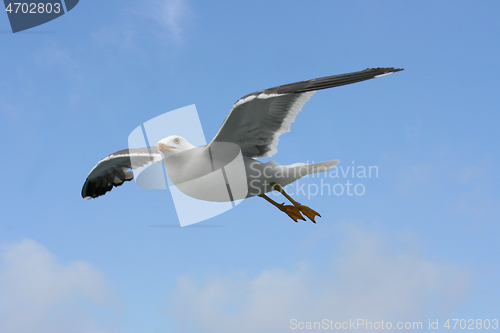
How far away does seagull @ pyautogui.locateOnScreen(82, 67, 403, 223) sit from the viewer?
6.70 m

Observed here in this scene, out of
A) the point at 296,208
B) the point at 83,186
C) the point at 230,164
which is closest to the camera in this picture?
the point at 230,164

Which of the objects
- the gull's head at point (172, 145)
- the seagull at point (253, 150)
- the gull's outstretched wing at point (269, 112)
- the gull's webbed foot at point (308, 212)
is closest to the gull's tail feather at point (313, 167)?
the seagull at point (253, 150)

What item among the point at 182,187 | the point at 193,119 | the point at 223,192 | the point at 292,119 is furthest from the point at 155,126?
the point at 292,119

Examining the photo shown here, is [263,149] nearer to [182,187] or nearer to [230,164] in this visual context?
[230,164]

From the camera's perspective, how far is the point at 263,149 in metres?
8.52

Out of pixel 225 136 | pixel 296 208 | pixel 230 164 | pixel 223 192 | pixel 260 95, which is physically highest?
pixel 260 95

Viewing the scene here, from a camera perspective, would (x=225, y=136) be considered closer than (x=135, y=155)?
Yes

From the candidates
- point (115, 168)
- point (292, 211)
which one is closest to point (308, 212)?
point (292, 211)

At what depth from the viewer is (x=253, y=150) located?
8.49 meters

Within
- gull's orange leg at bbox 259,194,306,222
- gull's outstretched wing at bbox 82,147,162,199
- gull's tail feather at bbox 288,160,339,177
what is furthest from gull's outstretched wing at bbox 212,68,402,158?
gull's outstretched wing at bbox 82,147,162,199

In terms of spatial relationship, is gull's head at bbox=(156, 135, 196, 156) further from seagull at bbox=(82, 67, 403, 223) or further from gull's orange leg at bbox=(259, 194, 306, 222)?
gull's orange leg at bbox=(259, 194, 306, 222)

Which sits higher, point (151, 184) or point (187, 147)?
point (187, 147)

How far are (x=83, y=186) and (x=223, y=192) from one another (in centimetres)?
449

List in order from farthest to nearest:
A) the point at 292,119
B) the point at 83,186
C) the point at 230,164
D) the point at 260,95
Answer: the point at 83,186
the point at 230,164
the point at 292,119
the point at 260,95
